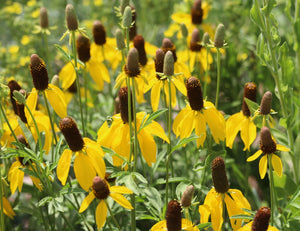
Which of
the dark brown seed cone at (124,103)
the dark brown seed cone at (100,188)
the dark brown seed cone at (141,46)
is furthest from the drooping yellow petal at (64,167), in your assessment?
the dark brown seed cone at (141,46)

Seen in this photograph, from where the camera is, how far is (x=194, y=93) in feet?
4.89

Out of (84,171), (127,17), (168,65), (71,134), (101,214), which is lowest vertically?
(101,214)

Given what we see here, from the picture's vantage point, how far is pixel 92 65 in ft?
6.95

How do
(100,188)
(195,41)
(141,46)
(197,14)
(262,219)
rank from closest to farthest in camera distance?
(262,219)
(100,188)
(141,46)
(195,41)
(197,14)

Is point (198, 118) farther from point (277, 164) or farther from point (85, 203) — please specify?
point (85, 203)

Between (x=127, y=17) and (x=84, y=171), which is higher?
(x=127, y=17)

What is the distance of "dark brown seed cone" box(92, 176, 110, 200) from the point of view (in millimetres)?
1292

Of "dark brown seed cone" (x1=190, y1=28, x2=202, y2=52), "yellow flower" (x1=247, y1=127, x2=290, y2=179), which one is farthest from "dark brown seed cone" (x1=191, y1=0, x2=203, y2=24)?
"yellow flower" (x1=247, y1=127, x2=290, y2=179)

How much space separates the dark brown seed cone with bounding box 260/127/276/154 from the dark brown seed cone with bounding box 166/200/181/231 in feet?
1.03

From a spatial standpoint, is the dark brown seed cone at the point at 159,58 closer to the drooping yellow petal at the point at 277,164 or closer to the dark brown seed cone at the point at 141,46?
the dark brown seed cone at the point at 141,46

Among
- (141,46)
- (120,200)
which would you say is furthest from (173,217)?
(141,46)

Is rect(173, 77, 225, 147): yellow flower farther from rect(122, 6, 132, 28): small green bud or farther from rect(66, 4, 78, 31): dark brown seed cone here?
rect(66, 4, 78, 31): dark brown seed cone

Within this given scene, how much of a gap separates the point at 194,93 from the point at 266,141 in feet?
0.87

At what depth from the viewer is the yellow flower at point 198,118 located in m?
1.49
